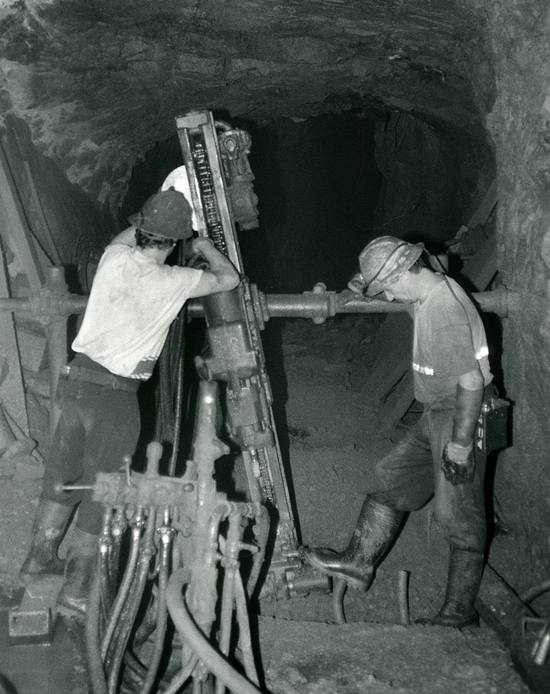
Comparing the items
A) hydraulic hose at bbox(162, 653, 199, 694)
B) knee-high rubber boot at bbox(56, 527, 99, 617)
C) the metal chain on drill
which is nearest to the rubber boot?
hydraulic hose at bbox(162, 653, 199, 694)

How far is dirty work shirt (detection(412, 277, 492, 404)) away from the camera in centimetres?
299

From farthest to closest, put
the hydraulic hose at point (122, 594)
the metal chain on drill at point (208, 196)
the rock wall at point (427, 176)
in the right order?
the rock wall at point (427, 176)
the metal chain on drill at point (208, 196)
the hydraulic hose at point (122, 594)

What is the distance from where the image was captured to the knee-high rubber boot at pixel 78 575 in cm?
299

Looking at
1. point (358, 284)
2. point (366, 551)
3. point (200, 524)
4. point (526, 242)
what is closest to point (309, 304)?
point (358, 284)

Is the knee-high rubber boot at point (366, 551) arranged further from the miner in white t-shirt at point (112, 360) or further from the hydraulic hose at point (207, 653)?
the hydraulic hose at point (207, 653)

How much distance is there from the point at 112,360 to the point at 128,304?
12.8 inches

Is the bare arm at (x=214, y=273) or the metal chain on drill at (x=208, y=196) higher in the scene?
the metal chain on drill at (x=208, y=196)

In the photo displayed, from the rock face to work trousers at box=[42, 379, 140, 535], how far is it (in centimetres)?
185

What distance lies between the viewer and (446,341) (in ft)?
9.86

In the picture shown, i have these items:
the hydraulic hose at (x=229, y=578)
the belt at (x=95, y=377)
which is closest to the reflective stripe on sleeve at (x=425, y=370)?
the hydraulic hose at (x=229, y=578)

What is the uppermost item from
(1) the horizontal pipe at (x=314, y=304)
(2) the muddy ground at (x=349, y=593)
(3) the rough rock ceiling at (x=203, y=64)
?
(3) the rough rock ceiling at (x=203, y=64)

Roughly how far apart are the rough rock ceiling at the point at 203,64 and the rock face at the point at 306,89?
14mm

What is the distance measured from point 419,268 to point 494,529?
1899mm

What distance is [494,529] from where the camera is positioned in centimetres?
396
